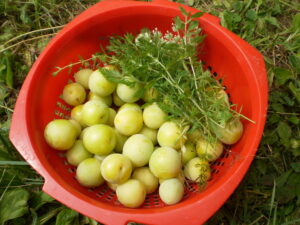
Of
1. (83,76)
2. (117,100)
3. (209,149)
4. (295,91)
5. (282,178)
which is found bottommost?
(282,178)

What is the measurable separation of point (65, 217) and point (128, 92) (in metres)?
0.57

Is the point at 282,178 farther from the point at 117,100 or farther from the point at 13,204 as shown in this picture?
the point at 13,204

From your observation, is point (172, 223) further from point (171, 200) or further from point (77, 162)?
point (77, 162)

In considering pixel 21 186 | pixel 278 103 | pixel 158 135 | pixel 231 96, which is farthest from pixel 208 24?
pixel 21 186

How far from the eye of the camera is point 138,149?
3.93ft

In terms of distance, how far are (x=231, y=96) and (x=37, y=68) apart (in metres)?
0.75

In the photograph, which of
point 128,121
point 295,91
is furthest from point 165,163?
point 295,91

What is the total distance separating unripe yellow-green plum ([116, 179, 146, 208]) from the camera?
116cm

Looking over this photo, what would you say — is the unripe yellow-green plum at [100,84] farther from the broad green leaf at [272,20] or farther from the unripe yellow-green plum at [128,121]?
the broad green leaf at [272,20]

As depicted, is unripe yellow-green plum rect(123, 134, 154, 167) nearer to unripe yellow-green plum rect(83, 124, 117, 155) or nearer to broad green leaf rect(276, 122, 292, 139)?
unripe yellow-green plum rect(83, 124, 117, 155)

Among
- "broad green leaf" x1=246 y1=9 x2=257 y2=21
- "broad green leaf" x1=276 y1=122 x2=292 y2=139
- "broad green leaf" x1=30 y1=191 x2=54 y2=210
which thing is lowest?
"broad green leaf" x1=276 y1=122 x2=292 y2=139

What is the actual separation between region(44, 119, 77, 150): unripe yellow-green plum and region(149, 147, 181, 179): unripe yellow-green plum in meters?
0.30

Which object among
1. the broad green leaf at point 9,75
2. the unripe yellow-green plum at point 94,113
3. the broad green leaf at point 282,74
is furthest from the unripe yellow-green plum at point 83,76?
the broad green leaf at point 282,74

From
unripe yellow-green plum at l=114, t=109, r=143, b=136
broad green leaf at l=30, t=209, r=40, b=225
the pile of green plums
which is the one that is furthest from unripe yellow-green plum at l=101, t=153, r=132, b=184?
broad green leaf at l=30, t=209, r=40, b=225
